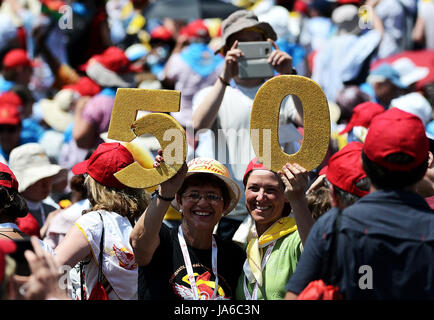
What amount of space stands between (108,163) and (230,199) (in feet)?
2.23

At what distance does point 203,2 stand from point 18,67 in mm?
2689

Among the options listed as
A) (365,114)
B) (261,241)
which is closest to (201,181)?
(261,241)

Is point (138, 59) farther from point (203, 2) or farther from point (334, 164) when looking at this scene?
point (334, 164)

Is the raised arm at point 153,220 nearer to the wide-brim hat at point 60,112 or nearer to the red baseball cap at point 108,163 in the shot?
the red baseball cap at point 108,163

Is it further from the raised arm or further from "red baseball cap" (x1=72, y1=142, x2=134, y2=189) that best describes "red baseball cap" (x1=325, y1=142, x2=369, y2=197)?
"red baseball cap" (x1=72, y1=142, x2=134, y2=189)

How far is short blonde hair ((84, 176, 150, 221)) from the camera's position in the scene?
3.99m

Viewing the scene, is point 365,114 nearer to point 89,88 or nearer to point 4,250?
point 89,88

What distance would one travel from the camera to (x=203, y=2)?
1029 cm

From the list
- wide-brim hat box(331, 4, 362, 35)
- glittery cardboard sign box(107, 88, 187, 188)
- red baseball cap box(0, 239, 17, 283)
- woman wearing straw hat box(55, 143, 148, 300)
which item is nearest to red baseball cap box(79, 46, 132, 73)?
wide-brim hat box(331, 4, 362, 35)

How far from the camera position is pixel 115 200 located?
400cm

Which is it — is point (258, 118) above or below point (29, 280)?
above

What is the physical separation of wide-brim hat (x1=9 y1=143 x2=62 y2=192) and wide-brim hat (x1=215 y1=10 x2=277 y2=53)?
1.66 meters

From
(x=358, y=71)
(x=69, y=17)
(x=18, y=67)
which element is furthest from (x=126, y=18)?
(x=358, y=71)

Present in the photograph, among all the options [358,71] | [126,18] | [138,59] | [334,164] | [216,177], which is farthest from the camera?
[126,18]
